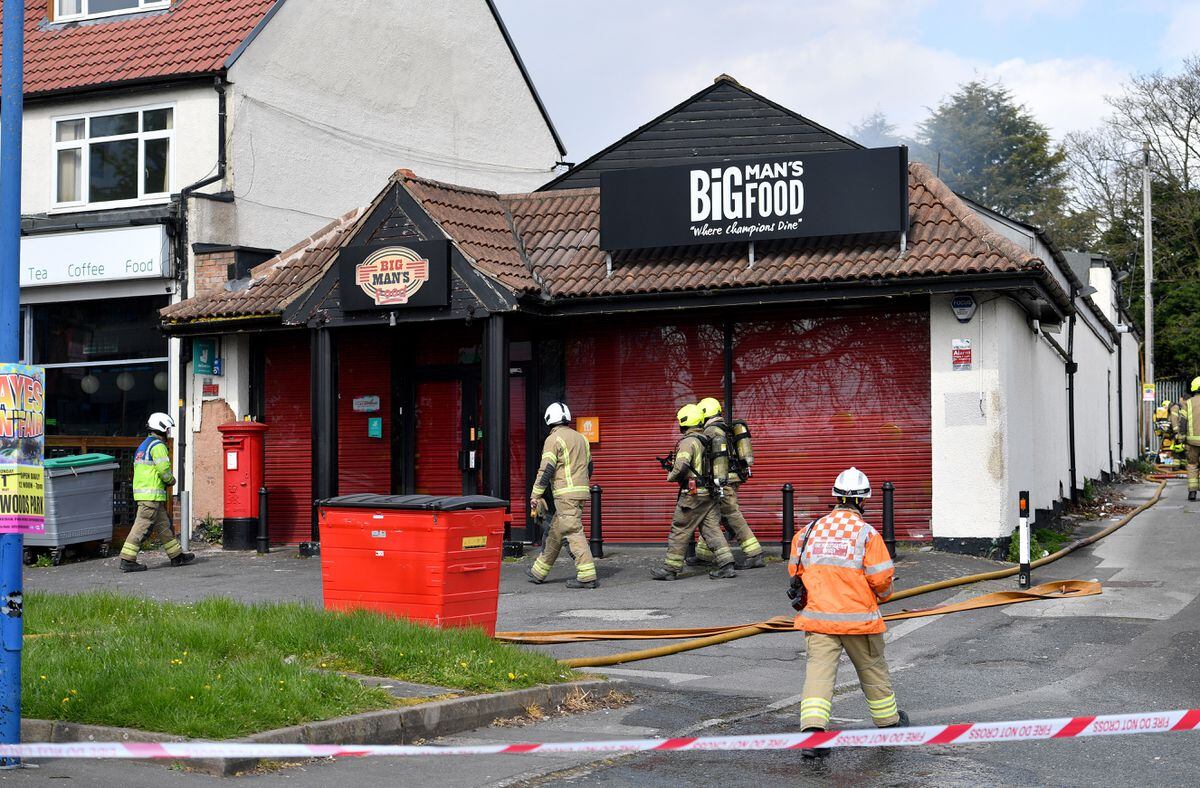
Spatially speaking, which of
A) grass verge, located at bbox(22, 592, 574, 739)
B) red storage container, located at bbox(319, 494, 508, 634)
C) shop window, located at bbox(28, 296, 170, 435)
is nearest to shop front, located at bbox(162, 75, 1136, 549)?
shop window, located at bbox(28, 296, 170, 435)

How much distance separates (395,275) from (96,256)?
20.8 feet

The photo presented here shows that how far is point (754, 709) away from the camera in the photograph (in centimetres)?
937

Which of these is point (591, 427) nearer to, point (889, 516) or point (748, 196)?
point (748, 196)

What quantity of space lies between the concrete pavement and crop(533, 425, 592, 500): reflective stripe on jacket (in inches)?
42.6

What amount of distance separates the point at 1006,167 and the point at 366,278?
48.3m

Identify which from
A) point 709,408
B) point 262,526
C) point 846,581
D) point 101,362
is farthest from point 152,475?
point 846,581

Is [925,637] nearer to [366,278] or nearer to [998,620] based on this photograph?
[998,620]

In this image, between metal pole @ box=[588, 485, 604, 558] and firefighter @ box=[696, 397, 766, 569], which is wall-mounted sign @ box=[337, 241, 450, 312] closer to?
metal pole @ box=[588, 485, 604, 558]

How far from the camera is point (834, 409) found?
18062 mm

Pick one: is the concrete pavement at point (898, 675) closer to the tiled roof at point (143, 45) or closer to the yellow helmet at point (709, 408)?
the yellow helmet at point (709, 408)

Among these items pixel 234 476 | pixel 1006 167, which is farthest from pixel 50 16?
pixel 1006 167

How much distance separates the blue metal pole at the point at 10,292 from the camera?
23.3 ft

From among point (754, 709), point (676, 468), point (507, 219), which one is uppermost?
point (507, 219)

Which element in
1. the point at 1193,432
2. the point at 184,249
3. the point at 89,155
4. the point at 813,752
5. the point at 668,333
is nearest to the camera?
the point at 813,752
